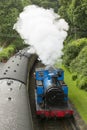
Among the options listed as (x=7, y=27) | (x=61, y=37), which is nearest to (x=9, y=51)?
(x=7, y=27)

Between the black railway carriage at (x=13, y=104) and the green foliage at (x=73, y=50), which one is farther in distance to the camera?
the green foliage at (x=73, y=50)

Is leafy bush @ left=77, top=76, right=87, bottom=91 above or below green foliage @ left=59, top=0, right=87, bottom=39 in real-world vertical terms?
below

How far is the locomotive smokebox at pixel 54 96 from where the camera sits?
18188 millimetres

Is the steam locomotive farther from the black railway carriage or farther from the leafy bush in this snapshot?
the leafy bush

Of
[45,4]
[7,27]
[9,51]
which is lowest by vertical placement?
[9,51]

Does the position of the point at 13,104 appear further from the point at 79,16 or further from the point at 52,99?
the point at 79,16

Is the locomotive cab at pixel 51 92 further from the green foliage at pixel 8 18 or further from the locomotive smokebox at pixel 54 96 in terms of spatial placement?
the green foliage at pixel 8 18

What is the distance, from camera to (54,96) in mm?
18391

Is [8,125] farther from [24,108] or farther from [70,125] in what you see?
[70,125]

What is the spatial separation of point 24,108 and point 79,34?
31353mm

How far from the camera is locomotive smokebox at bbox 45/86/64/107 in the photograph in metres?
18.2

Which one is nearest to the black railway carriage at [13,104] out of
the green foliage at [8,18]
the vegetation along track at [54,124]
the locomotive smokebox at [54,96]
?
the locomotive smokebox at [54,96]

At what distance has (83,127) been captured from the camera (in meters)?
18.0

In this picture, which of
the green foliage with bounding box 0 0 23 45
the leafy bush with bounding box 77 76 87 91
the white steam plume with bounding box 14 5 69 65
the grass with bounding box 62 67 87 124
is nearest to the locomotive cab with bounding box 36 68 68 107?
the grass with bounding box 62 67 87 124
